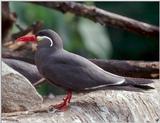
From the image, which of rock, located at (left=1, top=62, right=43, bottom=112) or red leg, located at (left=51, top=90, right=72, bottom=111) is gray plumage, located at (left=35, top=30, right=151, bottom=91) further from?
rock, located at (left=1, top=62, right=43, bottom=112)

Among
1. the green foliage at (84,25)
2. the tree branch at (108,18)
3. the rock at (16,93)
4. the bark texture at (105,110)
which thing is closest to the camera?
the bark texture at (105,110)

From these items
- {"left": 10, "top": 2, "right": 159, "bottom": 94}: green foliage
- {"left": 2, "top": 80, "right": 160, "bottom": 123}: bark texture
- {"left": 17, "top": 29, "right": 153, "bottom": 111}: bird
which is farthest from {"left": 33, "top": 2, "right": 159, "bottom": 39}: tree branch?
{"left": 17, "top": 29, "right": 153, "bottom": 111}: bird

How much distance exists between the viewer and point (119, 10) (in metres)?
9.02

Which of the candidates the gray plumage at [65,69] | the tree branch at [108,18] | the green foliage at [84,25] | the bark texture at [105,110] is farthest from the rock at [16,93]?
the green foliage at [84,25]

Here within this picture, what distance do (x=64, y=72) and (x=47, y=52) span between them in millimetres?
120

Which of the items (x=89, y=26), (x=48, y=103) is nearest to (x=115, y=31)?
(x=89, y=26)

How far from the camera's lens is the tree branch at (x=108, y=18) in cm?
509

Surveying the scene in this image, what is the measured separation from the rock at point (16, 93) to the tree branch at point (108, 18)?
1600 mm

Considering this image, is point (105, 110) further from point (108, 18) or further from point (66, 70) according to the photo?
point (108, 18)

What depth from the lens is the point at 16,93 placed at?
3.58m

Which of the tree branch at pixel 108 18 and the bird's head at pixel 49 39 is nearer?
the bird's head at pixel 49 39

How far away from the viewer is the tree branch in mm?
5086

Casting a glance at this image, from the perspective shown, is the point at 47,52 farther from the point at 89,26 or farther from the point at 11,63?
the point at 89,26

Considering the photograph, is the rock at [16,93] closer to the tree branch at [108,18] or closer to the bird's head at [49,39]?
the bird's head at [49,39]
